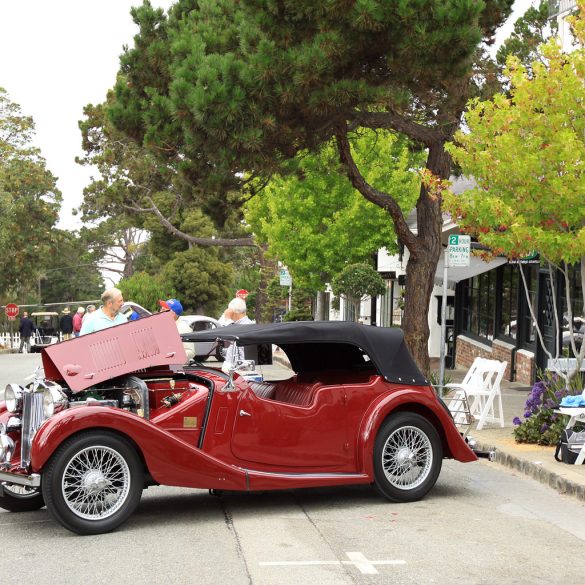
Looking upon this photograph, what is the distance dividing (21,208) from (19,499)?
48501 millimetres

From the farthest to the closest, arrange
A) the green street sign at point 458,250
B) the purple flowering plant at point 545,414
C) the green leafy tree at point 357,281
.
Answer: the green leafy tree at point 357,281, the green street sign at point 458,250, the purple flowering plant at point 545,414

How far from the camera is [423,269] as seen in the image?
66.3ft

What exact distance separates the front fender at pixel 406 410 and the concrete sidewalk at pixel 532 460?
3.71 feet

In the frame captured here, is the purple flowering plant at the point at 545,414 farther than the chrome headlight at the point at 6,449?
Yes

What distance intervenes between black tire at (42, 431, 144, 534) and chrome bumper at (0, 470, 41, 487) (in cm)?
6

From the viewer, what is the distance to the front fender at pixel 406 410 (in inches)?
352

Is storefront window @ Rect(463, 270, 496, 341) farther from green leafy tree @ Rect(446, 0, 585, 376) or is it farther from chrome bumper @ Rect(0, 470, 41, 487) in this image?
chrome bumper @ Rect(0, 470, 41, 487)

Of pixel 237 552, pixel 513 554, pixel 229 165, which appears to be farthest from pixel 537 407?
pixel 229 165

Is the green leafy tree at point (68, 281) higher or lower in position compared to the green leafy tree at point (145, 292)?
higher

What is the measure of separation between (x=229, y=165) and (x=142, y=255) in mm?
75943

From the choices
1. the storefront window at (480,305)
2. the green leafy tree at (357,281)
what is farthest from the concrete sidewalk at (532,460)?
the green leafy tree at (357,281)

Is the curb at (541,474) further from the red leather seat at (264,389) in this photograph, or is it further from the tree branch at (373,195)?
the tree branch at (373,195)

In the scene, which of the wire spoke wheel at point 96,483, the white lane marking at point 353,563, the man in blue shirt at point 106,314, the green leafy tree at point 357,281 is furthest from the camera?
the green leafy tree at point 357,281

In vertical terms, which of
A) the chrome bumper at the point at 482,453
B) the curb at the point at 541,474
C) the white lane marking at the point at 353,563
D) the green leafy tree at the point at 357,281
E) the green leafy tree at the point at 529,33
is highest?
the green leafy tree at the point at 529,33
